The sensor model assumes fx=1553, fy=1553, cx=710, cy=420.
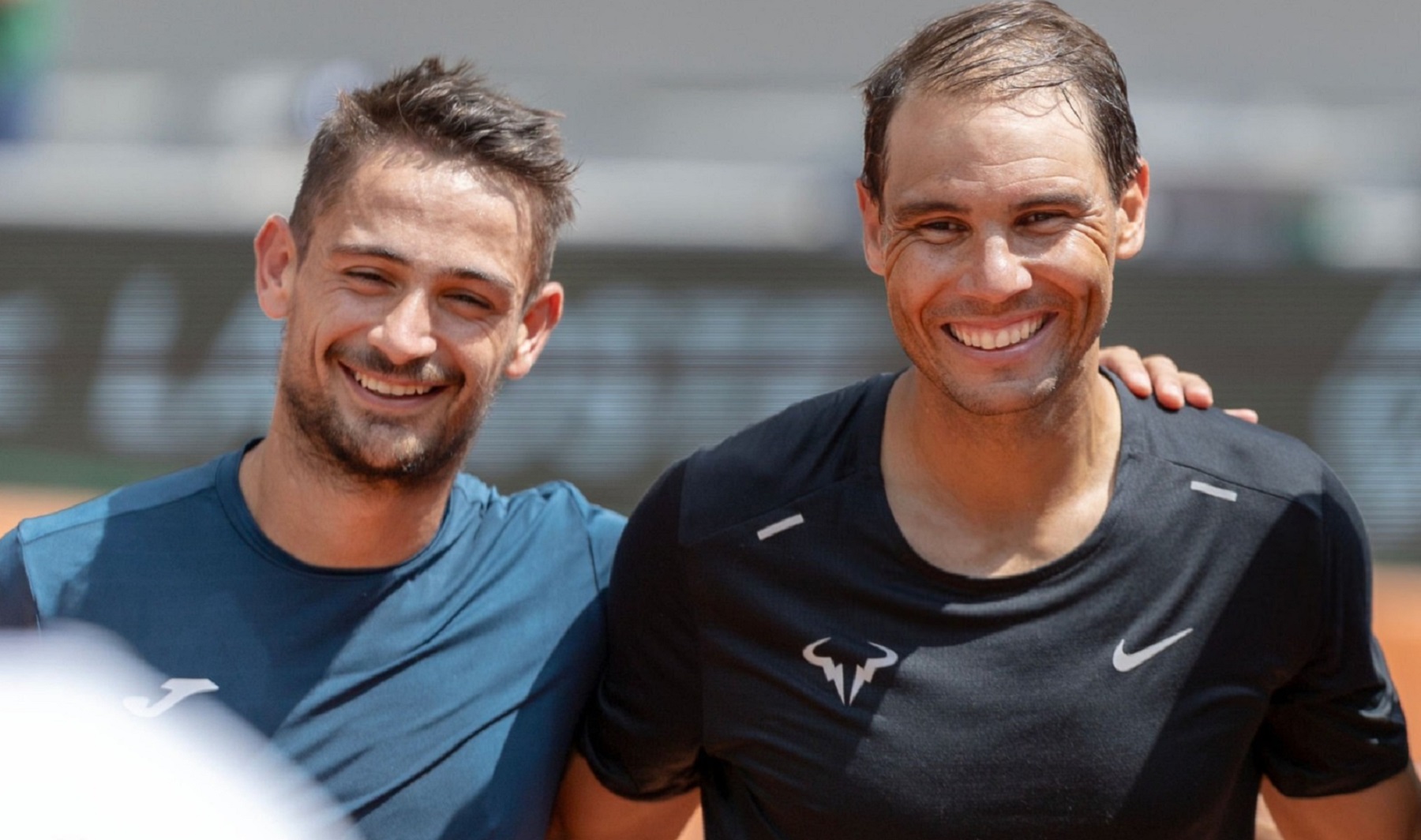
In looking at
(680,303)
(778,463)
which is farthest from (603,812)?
(680,303)

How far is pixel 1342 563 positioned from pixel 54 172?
370 inches

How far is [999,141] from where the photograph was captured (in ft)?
7.72

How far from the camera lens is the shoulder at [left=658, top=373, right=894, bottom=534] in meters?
2.58

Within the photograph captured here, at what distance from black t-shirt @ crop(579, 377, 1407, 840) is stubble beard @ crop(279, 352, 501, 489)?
0.43m

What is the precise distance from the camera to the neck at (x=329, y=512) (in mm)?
2740

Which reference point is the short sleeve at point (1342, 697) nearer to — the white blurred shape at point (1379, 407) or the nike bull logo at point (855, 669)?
the nike bull logo at point (855, 669)

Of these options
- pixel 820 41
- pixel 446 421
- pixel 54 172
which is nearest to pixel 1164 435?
pixel 446 421

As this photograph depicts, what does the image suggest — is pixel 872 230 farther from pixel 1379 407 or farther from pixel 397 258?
pixel 1379 407

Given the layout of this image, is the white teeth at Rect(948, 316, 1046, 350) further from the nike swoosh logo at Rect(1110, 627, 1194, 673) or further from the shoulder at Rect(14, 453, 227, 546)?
the shoulder at Rect(14, 453, 227, 546)

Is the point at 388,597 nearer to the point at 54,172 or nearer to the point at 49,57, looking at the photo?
the point at 54,172

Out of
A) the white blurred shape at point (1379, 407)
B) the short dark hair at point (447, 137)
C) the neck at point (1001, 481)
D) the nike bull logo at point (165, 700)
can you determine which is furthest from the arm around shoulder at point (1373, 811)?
the white blurred shape at point (1379, 407)

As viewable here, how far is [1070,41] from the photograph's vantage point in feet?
8.08

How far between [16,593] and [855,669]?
1417 mm

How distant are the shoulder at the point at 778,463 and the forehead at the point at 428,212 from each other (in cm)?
53
